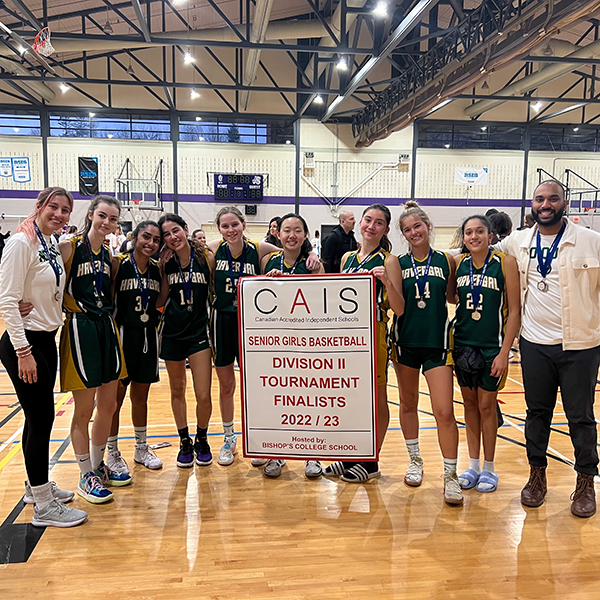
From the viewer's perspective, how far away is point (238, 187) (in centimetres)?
1529

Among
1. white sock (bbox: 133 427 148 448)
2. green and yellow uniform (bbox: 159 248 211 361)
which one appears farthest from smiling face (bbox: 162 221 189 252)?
white sock (bbox: 133 427 148 448)

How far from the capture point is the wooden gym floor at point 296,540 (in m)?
2.18

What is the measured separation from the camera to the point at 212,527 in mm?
2639

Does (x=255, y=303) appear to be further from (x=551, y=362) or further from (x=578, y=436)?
(x=578, y=436)

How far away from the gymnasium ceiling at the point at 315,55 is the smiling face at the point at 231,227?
534 centimetres

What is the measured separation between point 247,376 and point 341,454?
2.34 ft

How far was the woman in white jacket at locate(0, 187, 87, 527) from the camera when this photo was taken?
240cm

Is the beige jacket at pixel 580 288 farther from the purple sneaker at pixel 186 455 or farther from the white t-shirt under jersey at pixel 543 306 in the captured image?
the purple sneaker at pixel 186 455

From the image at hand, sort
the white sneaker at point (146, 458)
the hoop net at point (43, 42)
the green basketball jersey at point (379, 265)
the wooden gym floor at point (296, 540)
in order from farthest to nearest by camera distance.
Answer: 1. the hoop net at point (43, 42)
2. the white sneaker at point (146, 458)
3. the green basketball jersey at point (379, 265)
4. the wooden gym floor at point (296, 540)

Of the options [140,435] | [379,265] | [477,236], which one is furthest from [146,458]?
[477,236]

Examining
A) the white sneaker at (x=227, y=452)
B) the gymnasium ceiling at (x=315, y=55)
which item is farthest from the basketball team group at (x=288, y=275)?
the gymnasium ceiling at (x=315, y=55)

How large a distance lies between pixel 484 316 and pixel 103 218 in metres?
2.33

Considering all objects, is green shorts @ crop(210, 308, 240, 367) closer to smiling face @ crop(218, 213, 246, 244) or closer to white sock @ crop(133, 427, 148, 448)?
smiling face @ crop(218, 213, 246, 244)

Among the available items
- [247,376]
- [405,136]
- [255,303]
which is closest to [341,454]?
[247,376]
